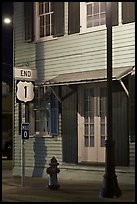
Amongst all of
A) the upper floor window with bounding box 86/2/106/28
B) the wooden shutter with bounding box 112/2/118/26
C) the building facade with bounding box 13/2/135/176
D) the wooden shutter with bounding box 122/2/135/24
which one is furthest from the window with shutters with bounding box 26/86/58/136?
the wooden shutter with bounding box 122/2/135/24

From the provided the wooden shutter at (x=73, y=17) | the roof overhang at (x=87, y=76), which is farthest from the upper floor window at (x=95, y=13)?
the roof overhang at (x=87, y=76)

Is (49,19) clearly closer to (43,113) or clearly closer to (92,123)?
(43,113)

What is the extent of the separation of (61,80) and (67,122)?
1.48 metres

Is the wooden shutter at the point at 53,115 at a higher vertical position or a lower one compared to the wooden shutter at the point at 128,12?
lower

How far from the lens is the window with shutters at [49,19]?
1616cm

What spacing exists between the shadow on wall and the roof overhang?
91.2 inches

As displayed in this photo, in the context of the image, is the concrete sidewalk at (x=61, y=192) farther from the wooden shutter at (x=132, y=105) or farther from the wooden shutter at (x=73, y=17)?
the wooden shutter at (x=73, y=17)

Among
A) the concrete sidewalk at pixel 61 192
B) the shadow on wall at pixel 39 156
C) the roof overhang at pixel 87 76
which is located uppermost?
the roof overhang at pixel 87 76

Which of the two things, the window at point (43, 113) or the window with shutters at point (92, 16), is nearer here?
the window with shutters at point (92, 16)

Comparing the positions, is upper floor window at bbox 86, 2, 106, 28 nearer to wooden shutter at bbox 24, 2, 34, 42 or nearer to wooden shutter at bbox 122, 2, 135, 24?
wooden shutter at bbox 122, 2, 135, 24

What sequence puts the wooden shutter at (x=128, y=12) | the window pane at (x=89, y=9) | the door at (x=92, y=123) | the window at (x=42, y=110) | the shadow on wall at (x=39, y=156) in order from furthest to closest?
1. the window at (x=42, y=110)
2. the shadow on wall at (x=39, y=156)
3. the window pane at (x=89, y=9)
4. the door at (x=92, y=123)
5. the wooden shutter at (x=128, y=12)

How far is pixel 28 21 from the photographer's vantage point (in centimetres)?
1720

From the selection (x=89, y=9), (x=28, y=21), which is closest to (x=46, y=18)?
(x=28, y=21)

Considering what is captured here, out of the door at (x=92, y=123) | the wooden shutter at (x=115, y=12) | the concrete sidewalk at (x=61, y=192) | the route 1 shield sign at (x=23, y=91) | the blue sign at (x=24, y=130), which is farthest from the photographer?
the door at (x=92, y=123)
